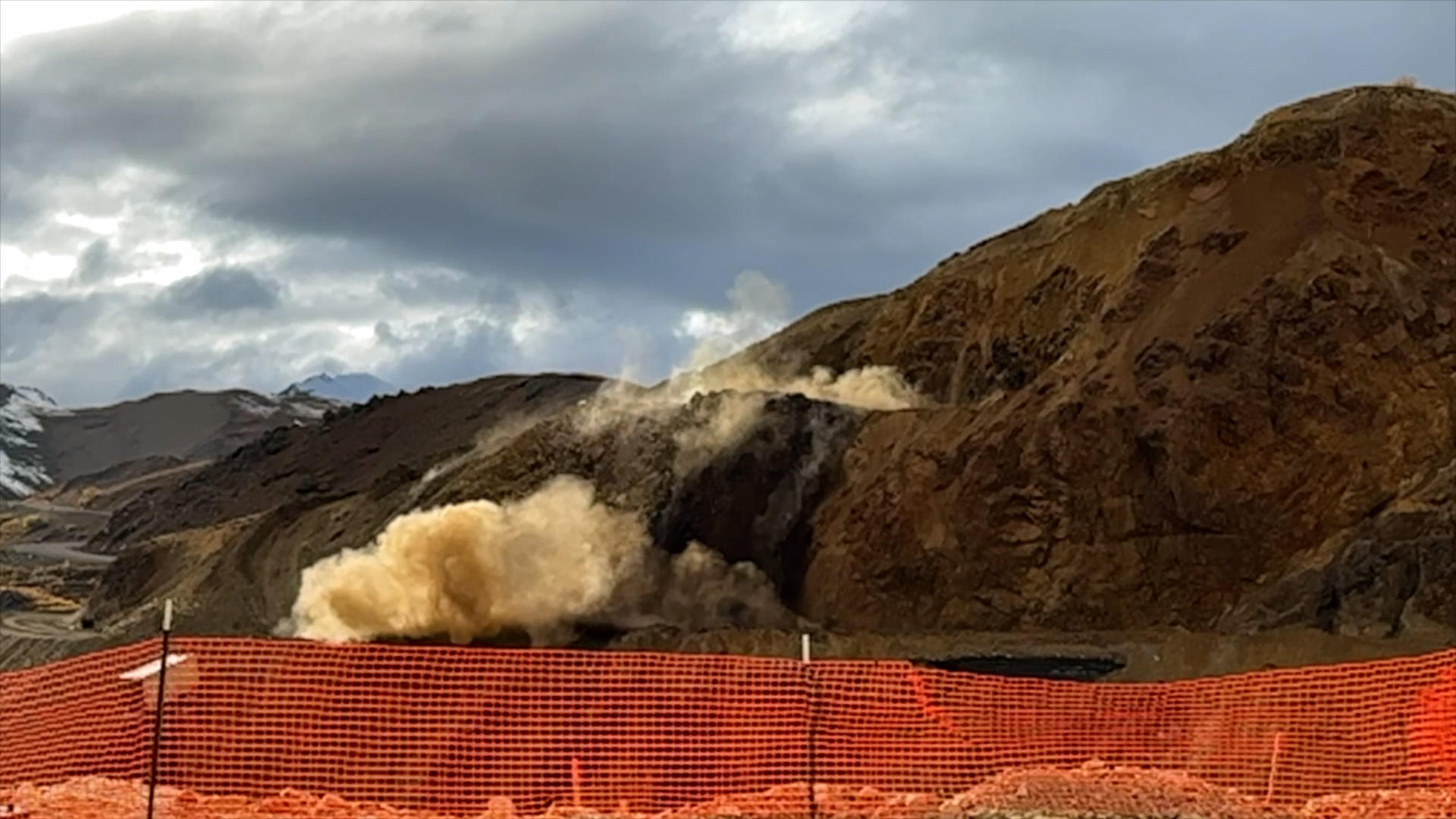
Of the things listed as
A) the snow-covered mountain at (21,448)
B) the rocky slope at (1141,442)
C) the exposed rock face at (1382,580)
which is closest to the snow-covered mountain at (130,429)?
the snow-covered mountain at (21,448)

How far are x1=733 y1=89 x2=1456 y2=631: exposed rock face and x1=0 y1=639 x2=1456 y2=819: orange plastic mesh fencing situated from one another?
46.1 ft

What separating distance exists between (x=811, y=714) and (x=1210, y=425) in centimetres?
2080

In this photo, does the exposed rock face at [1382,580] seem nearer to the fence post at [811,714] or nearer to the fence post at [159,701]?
the fence post at [811,714]

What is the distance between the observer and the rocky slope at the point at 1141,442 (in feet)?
109

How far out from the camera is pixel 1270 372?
34812 mm

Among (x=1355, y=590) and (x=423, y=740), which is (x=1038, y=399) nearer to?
(x=1355, y=590)

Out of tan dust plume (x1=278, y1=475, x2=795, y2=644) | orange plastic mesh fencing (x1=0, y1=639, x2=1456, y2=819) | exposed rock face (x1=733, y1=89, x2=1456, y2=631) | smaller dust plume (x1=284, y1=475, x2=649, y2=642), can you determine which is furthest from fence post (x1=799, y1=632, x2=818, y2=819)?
smaller dust plume (x1=284, y1=475, x2=649, y2=642)

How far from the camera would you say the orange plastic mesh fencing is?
14.6 meters

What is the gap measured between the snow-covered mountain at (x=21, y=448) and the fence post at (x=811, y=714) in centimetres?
15745

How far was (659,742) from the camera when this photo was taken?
15430 mm

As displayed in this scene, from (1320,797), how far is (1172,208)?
27.9m

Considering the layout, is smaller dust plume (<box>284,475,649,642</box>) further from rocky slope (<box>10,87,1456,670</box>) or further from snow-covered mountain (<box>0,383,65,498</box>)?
snow-covered mountain (<box>0,383,65,498</box>)

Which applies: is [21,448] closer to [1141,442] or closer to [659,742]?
[1141,442]

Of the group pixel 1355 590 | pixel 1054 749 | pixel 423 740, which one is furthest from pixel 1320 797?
pixel 1355 590
